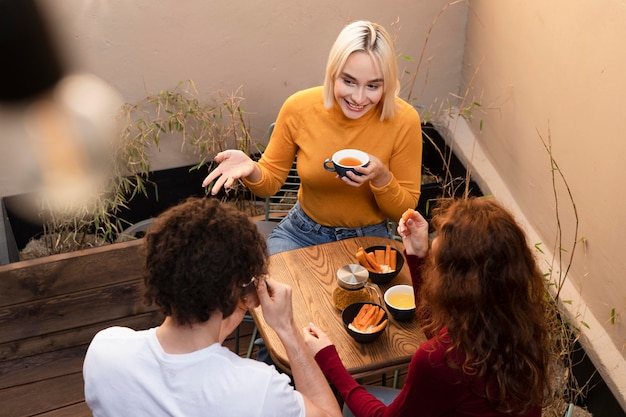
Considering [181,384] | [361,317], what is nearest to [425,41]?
[361,317]

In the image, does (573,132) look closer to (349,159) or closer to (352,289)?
(349,159)

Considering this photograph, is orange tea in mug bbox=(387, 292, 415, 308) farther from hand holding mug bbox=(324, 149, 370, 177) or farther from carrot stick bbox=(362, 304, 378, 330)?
hand holding mug bbox=(324, 149, 370, 177)

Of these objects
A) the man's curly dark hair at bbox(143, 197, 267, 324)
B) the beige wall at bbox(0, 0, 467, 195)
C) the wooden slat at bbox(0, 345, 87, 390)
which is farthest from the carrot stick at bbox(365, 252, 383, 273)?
the beige wall at bbox(0, 0, 467, 195)

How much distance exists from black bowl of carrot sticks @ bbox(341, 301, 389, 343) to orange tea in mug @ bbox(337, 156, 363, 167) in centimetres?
48

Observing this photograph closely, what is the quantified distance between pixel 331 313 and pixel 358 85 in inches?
29.5

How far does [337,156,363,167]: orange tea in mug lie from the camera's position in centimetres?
216

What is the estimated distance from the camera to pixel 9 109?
118 inches

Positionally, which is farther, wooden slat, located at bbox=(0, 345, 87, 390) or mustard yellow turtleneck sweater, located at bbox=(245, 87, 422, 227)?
wooden slat, located at bbox=(0, 345, 87, 390)

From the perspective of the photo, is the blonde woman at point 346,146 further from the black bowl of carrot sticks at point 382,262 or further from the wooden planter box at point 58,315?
the wooden planter box at point 58,315

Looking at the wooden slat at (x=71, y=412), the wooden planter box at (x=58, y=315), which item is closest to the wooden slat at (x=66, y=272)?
the wooden planter box at (x=58, y=315)

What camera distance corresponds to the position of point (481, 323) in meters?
1.44

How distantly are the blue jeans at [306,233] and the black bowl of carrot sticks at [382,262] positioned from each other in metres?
0.30

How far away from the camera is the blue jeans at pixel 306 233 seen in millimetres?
2377

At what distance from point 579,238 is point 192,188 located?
178 cm
